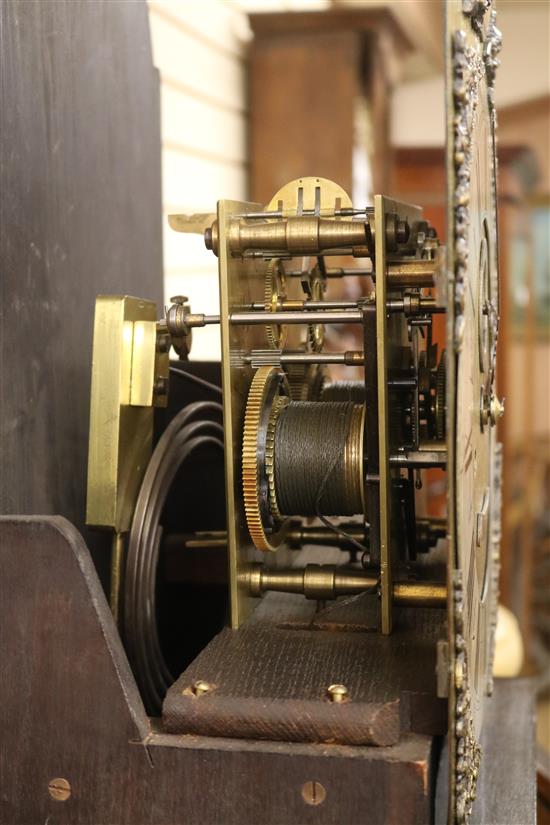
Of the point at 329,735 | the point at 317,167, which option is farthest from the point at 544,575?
the point at 329,735

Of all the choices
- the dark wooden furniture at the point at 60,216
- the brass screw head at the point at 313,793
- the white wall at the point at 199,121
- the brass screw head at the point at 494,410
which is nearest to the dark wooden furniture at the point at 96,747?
the brass screw head at the point at 313,793

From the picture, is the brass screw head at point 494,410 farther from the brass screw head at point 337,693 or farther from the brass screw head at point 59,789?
the brass screw head at point 59,789

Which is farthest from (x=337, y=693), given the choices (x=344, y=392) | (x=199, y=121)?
(x=199, y=121)

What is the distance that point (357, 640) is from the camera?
1062 mm

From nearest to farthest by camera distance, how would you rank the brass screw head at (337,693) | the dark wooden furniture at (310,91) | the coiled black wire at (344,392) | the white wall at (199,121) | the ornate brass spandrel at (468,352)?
the ornate brass spandrel at (468,352)
the brass screw head at (337,693)
the coiled black wire at (344,392)
the white wall at (199,121)
the dark wooden furniture at (310,91)

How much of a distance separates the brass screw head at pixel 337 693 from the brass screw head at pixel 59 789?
26 centimetres

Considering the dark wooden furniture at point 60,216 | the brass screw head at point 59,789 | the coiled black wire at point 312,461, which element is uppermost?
the dark wooden furniture at point 60,216

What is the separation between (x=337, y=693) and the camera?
3.01ft

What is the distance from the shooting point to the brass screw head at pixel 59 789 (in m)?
0.96

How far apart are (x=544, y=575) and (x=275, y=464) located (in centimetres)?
416

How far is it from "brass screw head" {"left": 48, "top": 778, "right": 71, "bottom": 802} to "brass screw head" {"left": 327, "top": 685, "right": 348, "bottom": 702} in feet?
0.85

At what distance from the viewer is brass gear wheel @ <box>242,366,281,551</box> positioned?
1.07m

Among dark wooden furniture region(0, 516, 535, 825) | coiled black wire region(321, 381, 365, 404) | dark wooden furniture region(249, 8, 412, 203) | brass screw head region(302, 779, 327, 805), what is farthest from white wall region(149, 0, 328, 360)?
brass screw head region(302, 779, 327, 805)

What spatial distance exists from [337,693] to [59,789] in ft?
0.91
